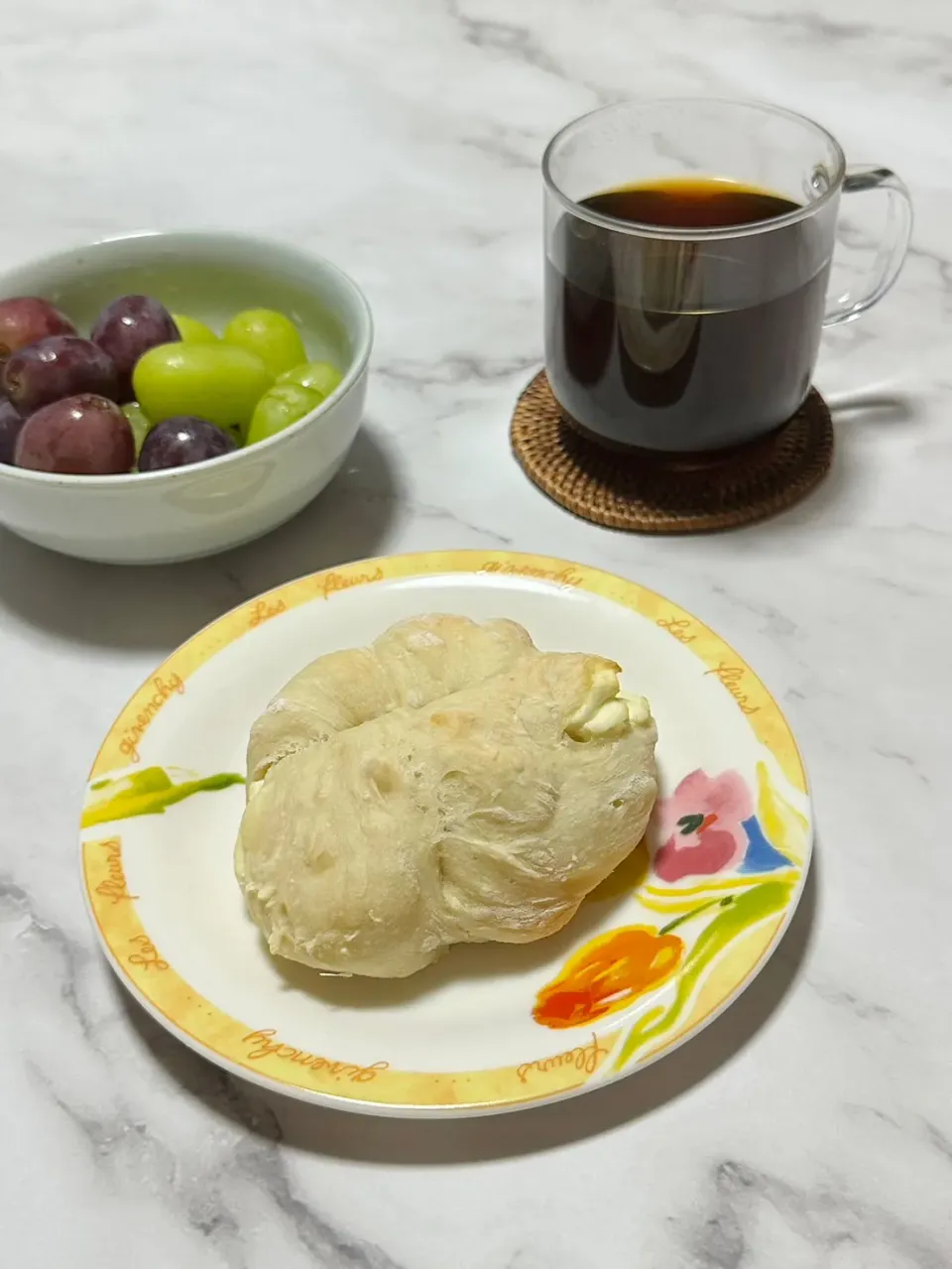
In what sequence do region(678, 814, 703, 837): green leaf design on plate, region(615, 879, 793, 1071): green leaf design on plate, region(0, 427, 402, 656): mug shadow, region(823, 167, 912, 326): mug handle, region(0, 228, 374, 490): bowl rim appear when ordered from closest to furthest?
region(615, 879, 793, 1071): green leaf design on plate, region(678, 814, 703, 837): green leaf design on plate, region(0, 228, 374, 490): bowl rim, region(0, 427, 402, 656): mug shadow, region(823, 167, 912, 326): mug handle

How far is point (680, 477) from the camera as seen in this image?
0.95 meters

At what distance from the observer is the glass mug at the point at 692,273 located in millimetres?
819

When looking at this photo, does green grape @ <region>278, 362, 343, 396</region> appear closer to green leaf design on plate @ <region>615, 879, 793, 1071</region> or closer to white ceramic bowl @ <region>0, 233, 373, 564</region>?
white ceramic bowl @ <region>0, 233, 373, 564</region>

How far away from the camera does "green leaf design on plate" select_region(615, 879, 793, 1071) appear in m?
0.54

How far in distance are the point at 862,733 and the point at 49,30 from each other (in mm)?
1574

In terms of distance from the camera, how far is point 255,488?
2.65 ft

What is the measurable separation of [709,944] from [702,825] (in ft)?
0.29

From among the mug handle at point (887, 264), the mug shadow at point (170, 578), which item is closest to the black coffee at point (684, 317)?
the mug handle at point (887, 264)

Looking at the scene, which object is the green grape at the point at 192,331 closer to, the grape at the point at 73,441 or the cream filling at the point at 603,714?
the grape at the point at 73,441

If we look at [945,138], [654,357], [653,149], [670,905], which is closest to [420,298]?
[653,149]

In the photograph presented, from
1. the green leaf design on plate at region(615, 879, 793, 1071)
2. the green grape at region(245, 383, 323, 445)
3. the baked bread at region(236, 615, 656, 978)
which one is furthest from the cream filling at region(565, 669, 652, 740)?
the green grape at region(245, 383, 323, 445)

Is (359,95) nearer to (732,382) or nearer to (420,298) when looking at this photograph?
(420,298)

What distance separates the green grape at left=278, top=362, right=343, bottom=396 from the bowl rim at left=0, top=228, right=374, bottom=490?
15 millimetres

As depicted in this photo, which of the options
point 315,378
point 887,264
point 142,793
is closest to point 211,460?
point 315,378
